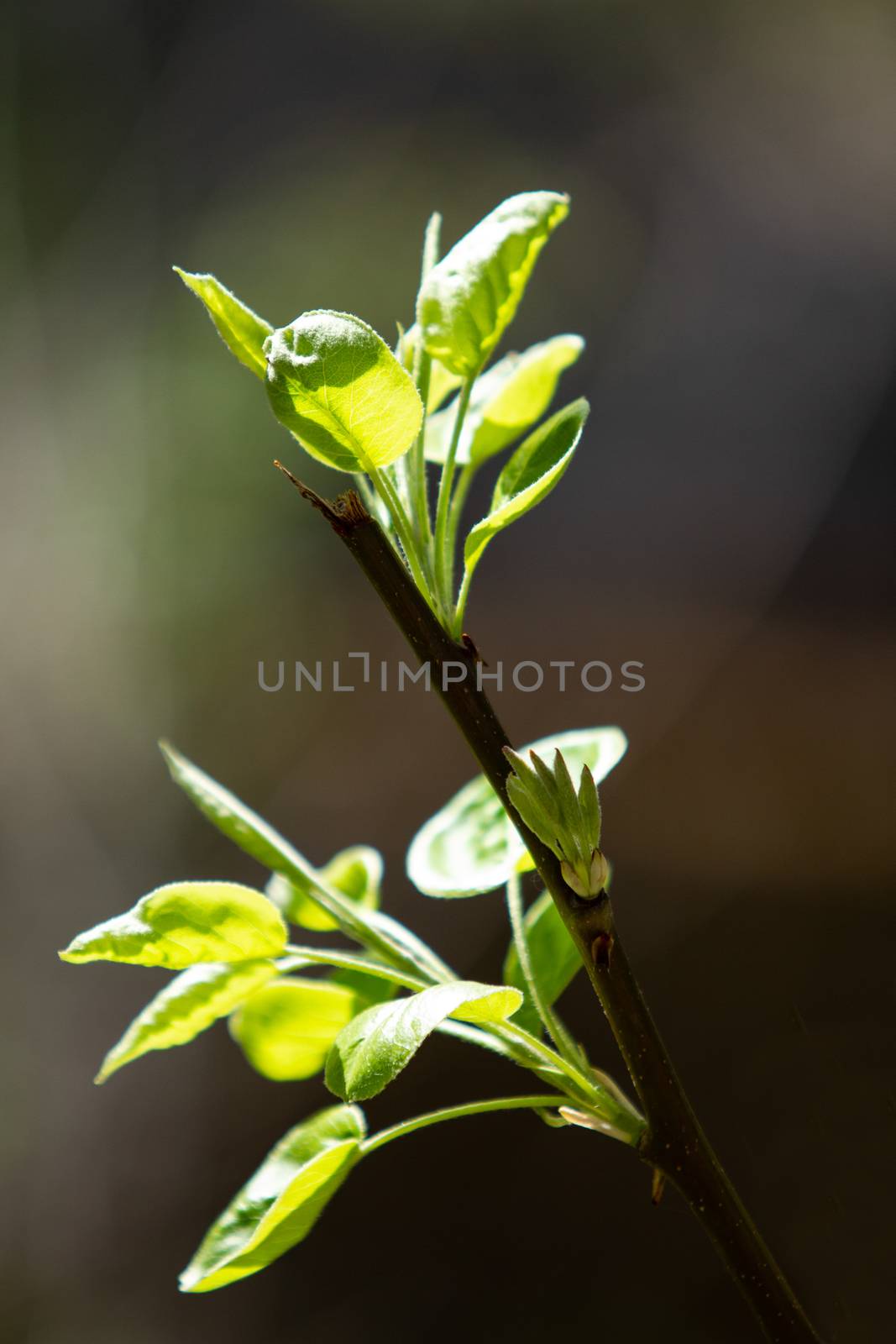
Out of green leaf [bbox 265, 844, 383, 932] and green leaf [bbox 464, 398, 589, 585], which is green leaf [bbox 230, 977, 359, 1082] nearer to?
green leaf [bbox 265, 844, 383, 932]

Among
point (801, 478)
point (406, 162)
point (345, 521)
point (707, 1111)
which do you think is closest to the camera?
point (345, 521)

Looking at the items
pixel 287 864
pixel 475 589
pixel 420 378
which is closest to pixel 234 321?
pixel 420 378

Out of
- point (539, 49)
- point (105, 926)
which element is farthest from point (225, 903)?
point (539, 49)

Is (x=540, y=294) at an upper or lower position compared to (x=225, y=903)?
upper

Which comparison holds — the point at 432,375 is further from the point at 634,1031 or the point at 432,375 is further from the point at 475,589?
the point at 475,589

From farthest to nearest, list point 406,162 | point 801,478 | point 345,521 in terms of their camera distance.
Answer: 1. point 406,162
2. point 801,478
3. point 345,521

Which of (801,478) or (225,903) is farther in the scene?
(801,478)

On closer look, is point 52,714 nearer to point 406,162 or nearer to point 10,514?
point 10,514
